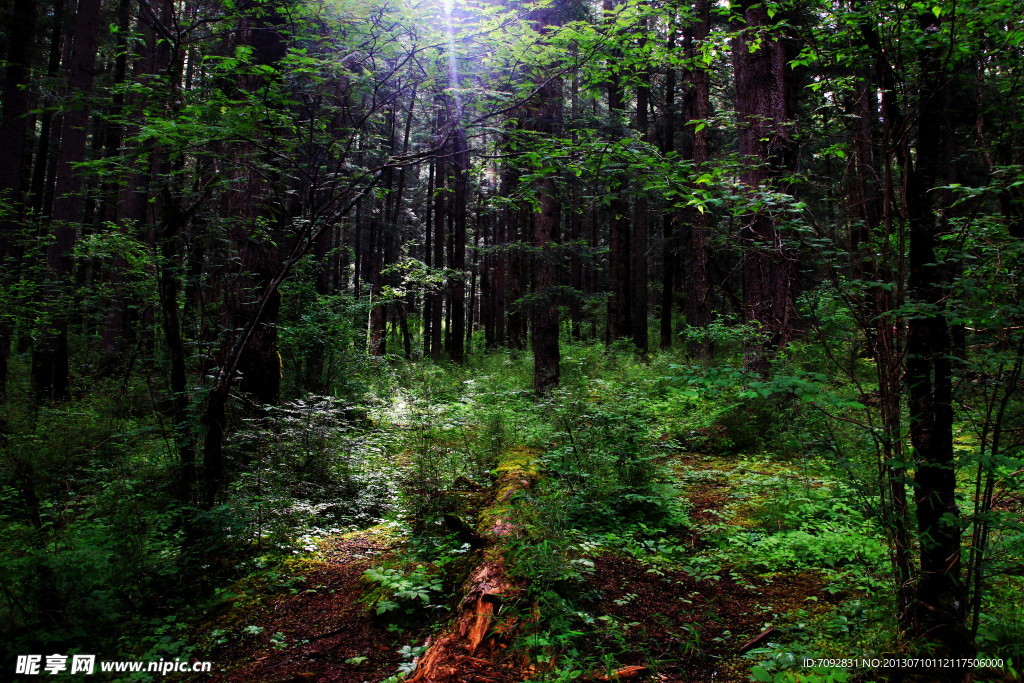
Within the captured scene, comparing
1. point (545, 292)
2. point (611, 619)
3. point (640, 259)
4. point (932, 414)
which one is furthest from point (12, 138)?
point (640, 259)

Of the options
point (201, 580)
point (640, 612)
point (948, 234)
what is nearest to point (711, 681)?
point (640, 612)

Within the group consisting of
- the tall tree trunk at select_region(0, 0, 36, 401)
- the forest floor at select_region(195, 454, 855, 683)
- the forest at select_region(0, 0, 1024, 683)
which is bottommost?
the forest floor at select_region(195, 454, 855, 683)

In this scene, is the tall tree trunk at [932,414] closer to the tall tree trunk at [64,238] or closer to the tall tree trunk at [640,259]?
the tall tree trunk at [64,238]

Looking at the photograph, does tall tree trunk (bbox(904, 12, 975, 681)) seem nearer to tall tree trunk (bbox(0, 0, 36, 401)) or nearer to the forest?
the forest

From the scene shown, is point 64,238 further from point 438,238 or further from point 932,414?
point 932,414

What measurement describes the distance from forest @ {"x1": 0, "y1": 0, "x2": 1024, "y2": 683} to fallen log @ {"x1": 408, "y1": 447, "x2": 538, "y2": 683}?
23 millimetres

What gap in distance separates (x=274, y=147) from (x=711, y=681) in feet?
17.4

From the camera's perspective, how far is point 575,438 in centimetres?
648

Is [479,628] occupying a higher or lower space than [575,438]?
lower

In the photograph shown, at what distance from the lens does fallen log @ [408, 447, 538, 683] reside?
2.92 m

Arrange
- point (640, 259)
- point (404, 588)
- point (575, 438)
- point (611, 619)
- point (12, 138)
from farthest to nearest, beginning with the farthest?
point (640, 259)
point (12, 138)
point (575, 438)
point (404, 588)
point (611, 619)

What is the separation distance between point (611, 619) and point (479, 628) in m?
0.94

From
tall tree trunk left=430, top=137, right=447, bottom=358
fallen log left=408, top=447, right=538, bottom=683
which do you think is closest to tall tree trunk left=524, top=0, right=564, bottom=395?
fallen log left=408, top=447, right=538, bottom=683

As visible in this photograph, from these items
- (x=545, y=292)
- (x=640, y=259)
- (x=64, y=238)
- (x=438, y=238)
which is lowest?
(x=545, y=292)
